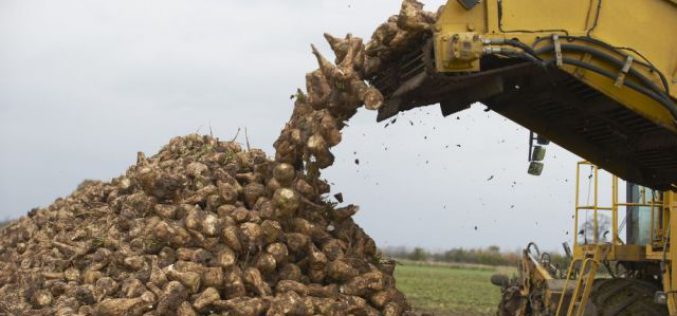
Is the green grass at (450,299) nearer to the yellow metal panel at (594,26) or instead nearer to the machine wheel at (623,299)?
the machine wheel at (623,299)

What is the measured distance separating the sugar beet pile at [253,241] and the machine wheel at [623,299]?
2047 mm

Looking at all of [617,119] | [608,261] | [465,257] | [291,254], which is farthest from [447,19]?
[465,257]

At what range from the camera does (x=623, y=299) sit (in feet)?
22.8

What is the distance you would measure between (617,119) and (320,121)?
211cm

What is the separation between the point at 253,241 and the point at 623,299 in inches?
134

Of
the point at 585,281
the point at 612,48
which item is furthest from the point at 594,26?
the point at 585,281

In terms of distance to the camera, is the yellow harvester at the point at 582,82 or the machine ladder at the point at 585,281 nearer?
the yellow harvester at the point at 582,82

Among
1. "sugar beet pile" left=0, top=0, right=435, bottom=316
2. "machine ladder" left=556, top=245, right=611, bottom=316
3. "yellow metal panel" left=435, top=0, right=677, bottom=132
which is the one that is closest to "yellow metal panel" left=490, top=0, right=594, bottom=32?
"yellow metal panel" left=435, top=0, right=677, bottom=132

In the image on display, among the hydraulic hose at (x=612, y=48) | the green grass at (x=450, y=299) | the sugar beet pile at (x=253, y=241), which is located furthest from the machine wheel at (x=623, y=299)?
the green grass at (x=450, y=299)

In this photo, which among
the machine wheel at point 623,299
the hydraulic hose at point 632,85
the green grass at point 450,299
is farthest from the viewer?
the green grass at point 450,299

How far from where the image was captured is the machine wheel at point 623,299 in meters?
6.81

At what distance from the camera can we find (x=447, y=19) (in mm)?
4859

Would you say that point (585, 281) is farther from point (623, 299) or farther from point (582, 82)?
point (582, 82)

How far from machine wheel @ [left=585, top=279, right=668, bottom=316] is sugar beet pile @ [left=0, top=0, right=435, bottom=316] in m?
2.05
